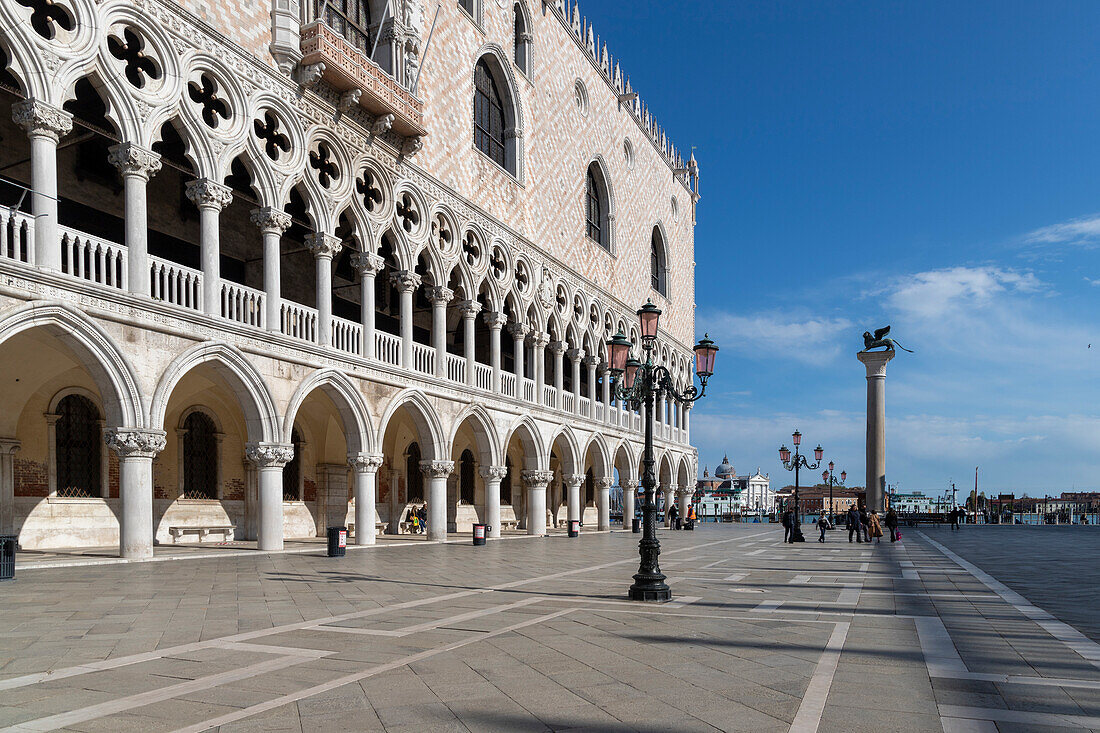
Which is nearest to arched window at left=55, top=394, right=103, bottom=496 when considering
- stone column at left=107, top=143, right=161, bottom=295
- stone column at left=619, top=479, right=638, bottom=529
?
stone column at left=107, top=143, right=161, bottom=295

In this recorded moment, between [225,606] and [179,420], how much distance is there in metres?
10.5

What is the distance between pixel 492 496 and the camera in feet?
78.3

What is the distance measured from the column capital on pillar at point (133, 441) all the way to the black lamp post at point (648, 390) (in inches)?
292

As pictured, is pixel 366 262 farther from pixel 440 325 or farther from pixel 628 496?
pixel 628 496

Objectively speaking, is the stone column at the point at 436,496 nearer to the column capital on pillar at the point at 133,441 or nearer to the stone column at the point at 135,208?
the column capital on pillar at the point at 133,441

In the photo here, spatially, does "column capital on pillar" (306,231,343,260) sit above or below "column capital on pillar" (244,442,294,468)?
above

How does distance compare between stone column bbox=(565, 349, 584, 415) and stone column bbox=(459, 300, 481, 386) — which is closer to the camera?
stone column bbox=(459, 300, 481, 386)

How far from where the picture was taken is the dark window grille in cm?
2502

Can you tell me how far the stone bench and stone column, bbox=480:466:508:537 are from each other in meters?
7.45

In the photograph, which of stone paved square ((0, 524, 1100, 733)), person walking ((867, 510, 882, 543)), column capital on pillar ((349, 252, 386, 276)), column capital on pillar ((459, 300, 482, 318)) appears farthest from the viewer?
person walking ((867, 510, 882, 543))

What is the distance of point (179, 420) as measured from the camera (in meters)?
18.1

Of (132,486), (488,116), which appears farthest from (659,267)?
(132,486)

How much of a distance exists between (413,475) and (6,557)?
15990mm

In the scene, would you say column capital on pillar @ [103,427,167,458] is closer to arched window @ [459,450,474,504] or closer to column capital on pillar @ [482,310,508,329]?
column capital on pillar @ [482,310,508,329]
